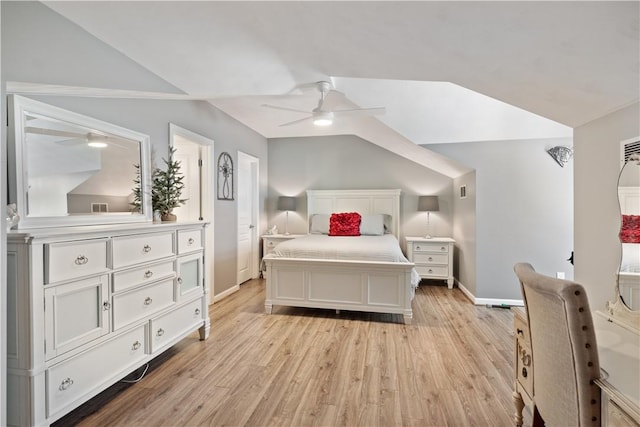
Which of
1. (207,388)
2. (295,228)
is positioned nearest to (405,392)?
(207,388)

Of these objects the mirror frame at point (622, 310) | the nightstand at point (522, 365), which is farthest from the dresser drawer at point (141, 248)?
the mirror frame at point (622, 310)

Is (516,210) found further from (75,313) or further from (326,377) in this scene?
(75,313)

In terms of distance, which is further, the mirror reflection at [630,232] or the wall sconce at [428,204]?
the wall sconce at [428,204]

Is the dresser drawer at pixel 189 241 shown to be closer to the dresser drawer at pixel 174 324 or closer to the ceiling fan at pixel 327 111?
the dresser drawer at pixel 174 324

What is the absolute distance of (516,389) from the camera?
5.31ft

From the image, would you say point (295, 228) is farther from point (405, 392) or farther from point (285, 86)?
point (405, 392)

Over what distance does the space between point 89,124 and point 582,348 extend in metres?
2.95

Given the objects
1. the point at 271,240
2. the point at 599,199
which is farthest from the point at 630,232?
the point at 271,240

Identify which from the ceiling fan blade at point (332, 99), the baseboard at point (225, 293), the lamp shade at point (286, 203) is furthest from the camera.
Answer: the lamp shade at point (286, 203)

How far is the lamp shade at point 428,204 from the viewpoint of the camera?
16.0ft

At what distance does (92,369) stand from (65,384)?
0.15 m

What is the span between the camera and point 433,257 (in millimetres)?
4668

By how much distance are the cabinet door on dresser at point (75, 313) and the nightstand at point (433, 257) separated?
4.00m

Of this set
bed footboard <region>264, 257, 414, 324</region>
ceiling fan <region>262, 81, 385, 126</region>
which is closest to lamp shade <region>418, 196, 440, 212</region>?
bed footboard <region>264, 257, 414, 324</region>
